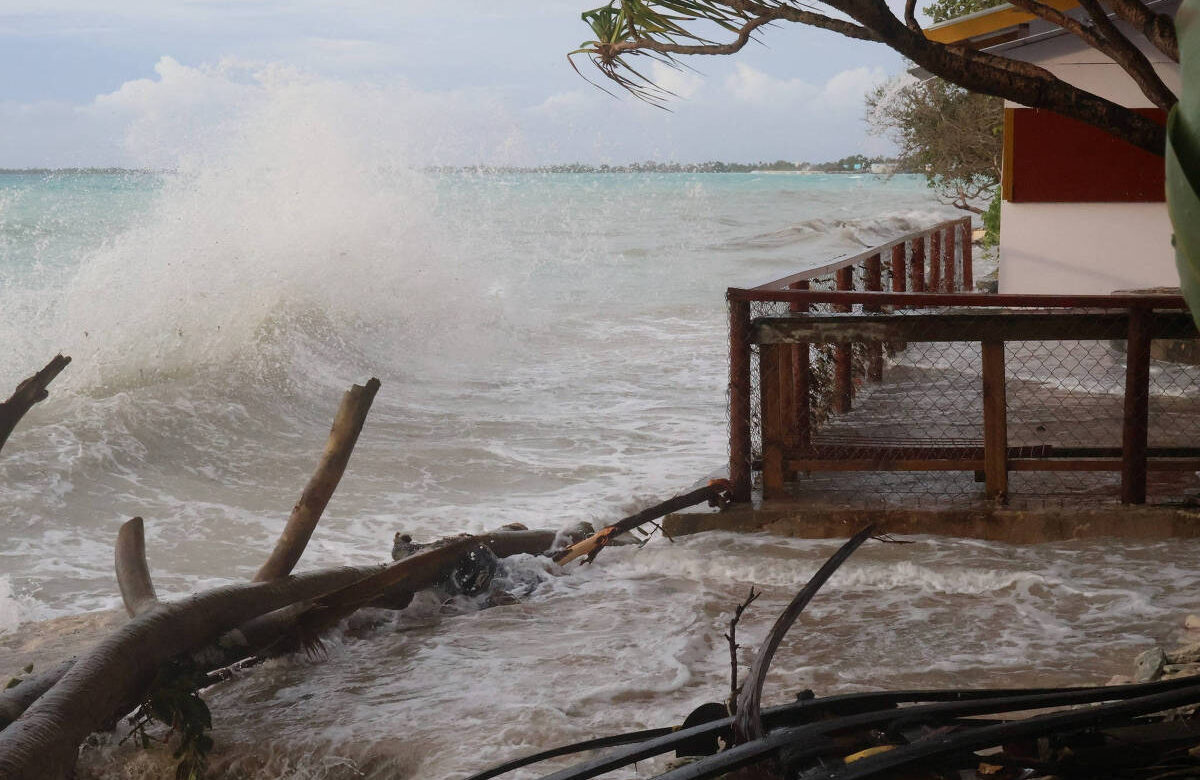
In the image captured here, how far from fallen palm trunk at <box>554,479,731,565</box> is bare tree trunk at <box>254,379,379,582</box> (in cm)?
154

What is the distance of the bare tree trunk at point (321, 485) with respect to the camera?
484cm

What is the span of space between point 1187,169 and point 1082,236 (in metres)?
12.0

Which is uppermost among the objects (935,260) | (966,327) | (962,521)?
(935,260)

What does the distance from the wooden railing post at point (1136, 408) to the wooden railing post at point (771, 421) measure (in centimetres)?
169

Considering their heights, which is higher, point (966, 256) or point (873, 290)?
point (966, 256)

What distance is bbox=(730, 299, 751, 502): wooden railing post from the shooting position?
233 inches

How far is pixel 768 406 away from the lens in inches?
236

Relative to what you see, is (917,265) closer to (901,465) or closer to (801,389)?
(801,389)

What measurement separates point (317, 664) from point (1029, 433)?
16.5ft

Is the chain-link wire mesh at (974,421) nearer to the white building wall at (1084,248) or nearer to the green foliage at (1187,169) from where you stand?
the white building wall at (1084,248)

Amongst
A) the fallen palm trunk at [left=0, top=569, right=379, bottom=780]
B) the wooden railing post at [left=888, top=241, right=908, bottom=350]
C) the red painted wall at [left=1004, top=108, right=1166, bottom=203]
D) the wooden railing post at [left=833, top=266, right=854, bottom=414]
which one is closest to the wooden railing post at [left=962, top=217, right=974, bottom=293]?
the red painted wall at [left=1004, top=108, right=1166, bottom=203]

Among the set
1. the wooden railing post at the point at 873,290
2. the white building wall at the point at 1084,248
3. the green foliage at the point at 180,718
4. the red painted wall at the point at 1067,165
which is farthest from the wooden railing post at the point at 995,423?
the red painted wall at the point at 1067,165

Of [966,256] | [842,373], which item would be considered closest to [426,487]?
[842,373]

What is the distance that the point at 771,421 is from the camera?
602 centimetres
